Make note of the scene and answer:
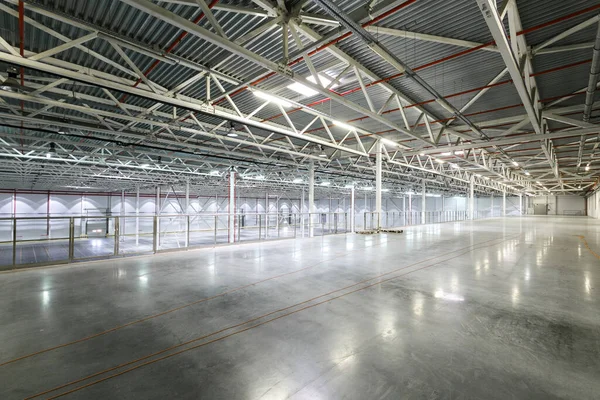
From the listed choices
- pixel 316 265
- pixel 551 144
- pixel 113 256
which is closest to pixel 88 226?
pixel 113 256

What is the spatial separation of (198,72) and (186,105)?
0.95 metres

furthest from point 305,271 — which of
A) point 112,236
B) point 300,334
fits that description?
point 112,236

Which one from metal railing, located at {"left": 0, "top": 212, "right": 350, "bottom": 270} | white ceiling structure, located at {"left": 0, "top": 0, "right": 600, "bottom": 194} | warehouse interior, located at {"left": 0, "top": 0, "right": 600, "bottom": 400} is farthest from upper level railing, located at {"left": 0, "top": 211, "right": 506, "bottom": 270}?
warehouse interior, located at {"left": 0, "top": 0, "right": 600, "bottom": 400}

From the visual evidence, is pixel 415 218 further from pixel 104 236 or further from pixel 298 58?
pixel 104 236

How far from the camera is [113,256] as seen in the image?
7777mm

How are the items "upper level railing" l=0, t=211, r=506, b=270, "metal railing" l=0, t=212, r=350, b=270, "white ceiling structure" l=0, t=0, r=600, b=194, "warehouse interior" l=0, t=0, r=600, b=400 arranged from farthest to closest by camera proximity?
"metal railing" l=0, t=212, r=350, b=270, "upper level railing" l=0, t=211, r=506, b=270, "white ceiling structure" l=0, t=0, r=600, b=194, "warehouse interior" l=0, t=0, r=600, b=400

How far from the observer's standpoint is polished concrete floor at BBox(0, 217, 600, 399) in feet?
7.76

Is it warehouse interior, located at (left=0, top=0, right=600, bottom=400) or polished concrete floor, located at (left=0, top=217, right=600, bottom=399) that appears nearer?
polished concrete floor, located at (left=0, top=217, right=600, bottom=399)

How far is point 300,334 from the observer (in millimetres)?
3268

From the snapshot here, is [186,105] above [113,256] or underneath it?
above

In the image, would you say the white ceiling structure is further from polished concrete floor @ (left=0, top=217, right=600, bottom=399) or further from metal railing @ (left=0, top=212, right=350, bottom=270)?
metal railing @ (left=0, top=212, right=350, bottom=270)

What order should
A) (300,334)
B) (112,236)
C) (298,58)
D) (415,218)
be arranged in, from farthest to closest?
1. (415,218)
2. (112,236)
3. (298,58)
4. (300,334)

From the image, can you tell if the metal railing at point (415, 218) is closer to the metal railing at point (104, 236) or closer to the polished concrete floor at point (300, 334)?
the metal railing at point (104, 236)

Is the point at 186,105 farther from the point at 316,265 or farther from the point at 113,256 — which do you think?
the point at 316,265
